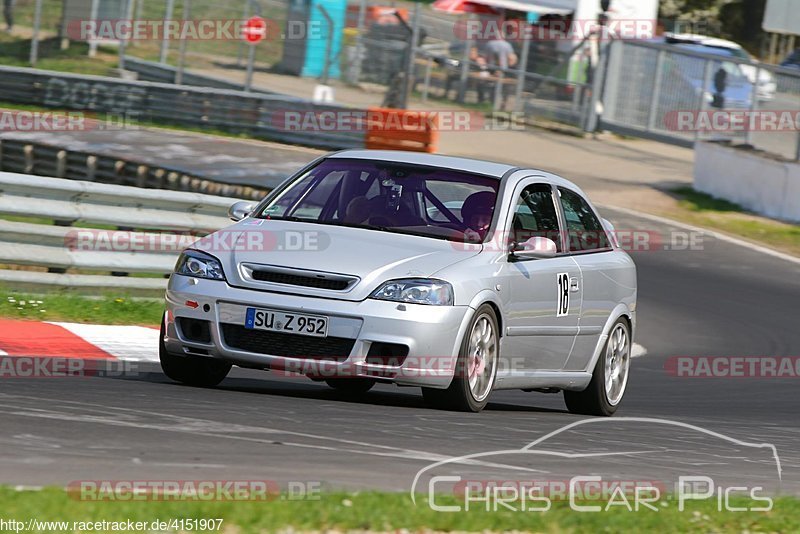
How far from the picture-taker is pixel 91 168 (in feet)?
74.1

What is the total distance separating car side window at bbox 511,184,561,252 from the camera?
29.5 ft

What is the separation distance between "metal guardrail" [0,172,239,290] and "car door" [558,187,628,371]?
160 inches

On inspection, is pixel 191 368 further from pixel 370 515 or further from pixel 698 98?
pixel 698 98

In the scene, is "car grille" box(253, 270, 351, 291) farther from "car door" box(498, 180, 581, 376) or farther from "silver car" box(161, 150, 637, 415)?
"car door" box(498, 180, 581, 376)

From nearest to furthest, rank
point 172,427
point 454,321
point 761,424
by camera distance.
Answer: point 172,427, point 454,321, point 761,424

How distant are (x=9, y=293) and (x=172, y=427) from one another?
5.35m

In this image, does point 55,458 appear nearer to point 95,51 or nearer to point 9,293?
point 9,293

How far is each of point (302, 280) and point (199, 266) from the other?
677 mm

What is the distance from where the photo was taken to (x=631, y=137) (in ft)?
107

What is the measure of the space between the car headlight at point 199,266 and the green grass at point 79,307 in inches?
127

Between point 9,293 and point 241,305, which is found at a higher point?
point 241,305

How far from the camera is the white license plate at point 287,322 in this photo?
787 cm

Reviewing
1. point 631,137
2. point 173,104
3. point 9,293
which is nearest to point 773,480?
point 9,293

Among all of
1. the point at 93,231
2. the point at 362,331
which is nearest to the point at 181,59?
the point at 93,231
